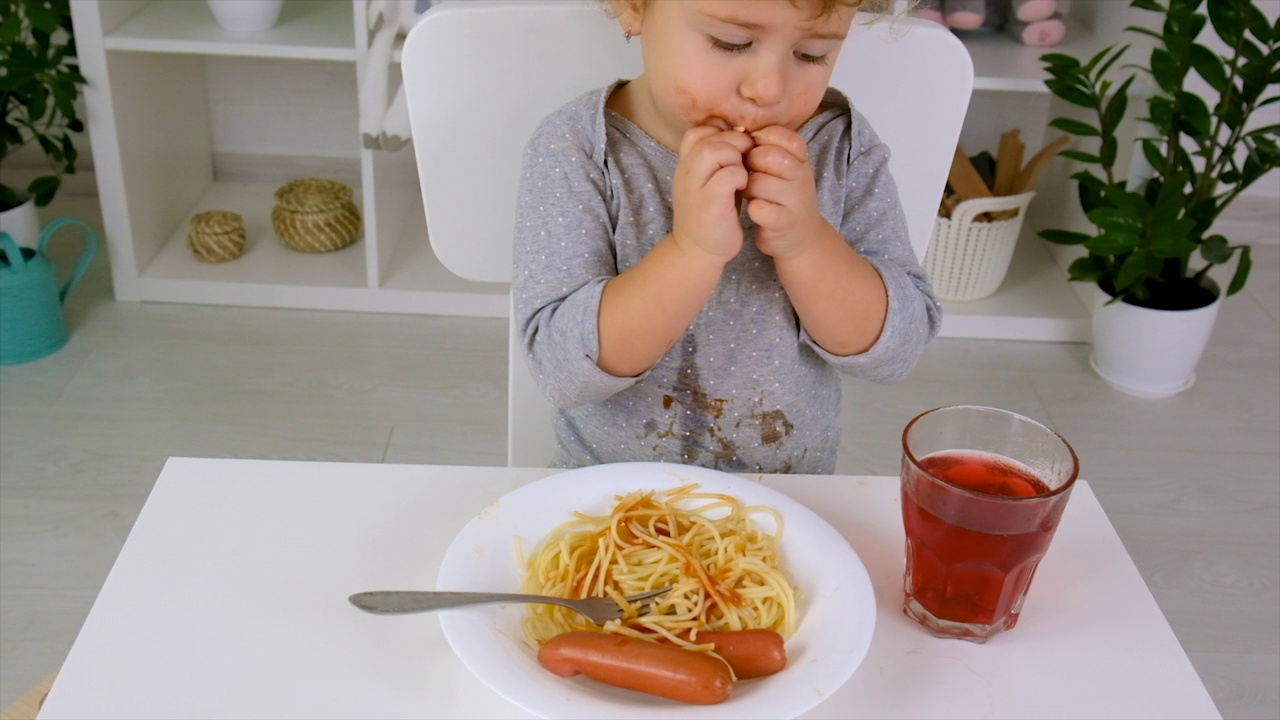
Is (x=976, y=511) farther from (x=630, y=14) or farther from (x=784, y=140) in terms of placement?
(x=630, y=14)

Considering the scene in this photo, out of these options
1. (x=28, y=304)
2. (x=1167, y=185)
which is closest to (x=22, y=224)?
(x=28, y=304)

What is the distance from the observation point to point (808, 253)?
30.9 inches

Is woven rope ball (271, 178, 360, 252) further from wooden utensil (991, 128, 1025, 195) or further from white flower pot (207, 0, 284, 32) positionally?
wooden utensil (991, 128, 1025, 195)


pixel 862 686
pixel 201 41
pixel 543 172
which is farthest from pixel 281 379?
pixel 862 686

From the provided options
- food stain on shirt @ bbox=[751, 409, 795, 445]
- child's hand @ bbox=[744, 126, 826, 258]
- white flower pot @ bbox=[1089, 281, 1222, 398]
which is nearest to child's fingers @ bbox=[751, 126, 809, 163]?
child's hand @ bbox=[744, 126, 826, 258]

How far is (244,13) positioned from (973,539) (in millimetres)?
1702

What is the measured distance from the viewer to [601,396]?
33.7 inches

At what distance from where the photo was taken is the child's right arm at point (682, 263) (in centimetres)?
74

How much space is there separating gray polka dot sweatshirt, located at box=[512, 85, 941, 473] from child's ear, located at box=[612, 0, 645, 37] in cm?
6

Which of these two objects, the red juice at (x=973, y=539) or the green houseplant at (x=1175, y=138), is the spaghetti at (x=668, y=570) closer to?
the red juice at (x=973, y=539)

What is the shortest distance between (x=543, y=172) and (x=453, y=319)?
1.32m

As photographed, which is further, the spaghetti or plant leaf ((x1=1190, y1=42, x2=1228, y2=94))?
plant leaf ((x1=1190, y1=42, x2=1228, y2=94))

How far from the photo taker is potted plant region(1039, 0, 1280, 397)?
5.65ft

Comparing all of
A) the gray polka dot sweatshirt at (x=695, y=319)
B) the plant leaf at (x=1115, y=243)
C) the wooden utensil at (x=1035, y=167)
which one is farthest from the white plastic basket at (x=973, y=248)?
the gray polka dot sweatshirt at (x=695, y=319)
